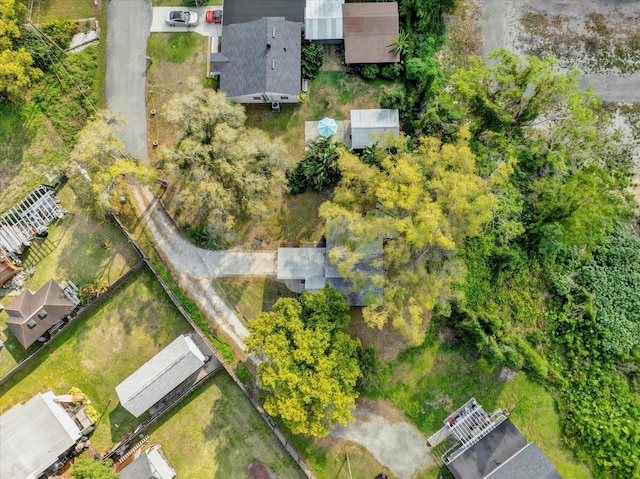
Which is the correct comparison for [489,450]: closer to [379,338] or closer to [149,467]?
[379,338]

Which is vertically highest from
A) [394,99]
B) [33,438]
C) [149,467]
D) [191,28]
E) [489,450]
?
[191,28]

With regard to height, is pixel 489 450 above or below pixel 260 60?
below

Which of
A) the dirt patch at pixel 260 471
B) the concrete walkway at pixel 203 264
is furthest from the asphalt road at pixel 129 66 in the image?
the dirt patch at pixel 260 471

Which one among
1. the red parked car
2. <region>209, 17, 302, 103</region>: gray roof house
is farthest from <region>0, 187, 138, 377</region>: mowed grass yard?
the red parked car

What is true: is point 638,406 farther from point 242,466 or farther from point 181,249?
point 181,249

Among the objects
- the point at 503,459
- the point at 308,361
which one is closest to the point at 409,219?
the point at 308,361
